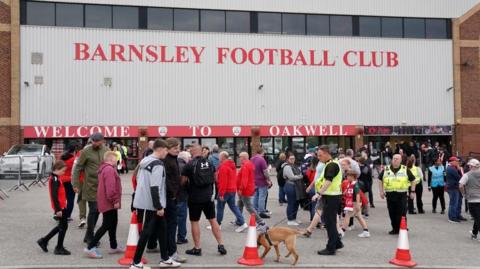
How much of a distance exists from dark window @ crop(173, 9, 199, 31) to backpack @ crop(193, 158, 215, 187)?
2281cm

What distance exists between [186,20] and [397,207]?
21.8 meters

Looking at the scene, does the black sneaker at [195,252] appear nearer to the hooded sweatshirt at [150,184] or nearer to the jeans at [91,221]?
the hooded sweatshirt at [150,184]

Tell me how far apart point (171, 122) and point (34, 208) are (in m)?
16.0

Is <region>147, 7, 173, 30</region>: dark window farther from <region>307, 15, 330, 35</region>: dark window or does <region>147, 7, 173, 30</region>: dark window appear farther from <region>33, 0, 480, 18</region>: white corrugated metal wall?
<region>307, 15, 330, 35</region>: dark window

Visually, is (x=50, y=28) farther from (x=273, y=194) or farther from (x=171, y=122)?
(x=273, y=194)

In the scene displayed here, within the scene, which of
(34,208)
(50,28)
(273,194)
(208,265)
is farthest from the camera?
(50,28)

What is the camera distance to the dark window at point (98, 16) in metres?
29.1

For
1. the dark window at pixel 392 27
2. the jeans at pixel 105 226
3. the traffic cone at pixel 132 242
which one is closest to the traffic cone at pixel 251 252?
the traffic cone at pixel 132 242

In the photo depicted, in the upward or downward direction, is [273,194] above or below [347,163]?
below

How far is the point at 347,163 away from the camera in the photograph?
11312 mm

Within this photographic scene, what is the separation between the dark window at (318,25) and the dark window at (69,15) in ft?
43.0

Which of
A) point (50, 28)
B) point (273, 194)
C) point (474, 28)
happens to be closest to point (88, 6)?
point (50, 28)

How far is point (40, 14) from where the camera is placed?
2861 centimetres

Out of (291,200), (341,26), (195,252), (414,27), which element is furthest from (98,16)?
(195,252)
